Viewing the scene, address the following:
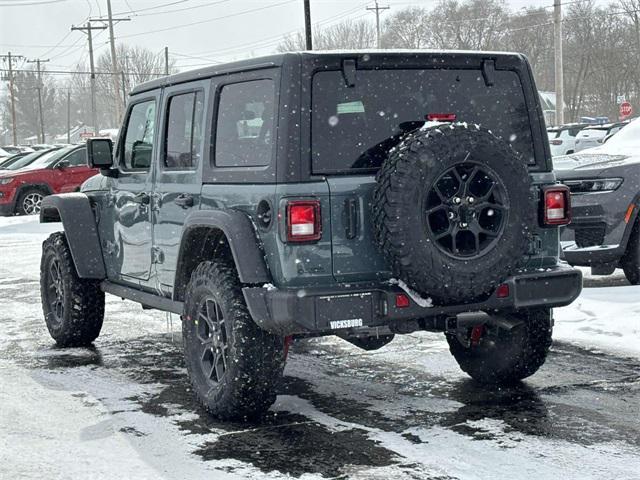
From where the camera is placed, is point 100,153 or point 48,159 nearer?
point 100,153

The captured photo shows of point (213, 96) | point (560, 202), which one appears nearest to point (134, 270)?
point (213, 96)

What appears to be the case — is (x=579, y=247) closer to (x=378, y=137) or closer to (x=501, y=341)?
(x=501, y=341)

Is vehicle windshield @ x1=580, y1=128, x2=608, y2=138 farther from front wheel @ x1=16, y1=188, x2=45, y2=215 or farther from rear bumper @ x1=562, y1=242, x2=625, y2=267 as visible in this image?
rear bumper @ x1=562, y1=242, x2=625, y2=267

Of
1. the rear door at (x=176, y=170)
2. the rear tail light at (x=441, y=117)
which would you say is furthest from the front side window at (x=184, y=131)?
the rear tail light at (x=441, y=117)

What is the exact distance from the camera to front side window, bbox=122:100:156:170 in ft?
21.7

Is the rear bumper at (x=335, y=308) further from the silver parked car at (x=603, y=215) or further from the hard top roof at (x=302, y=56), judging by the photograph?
the silver parked car at (x=603, y=215)

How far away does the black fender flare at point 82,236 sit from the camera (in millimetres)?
7414

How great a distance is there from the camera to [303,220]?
4879 millimetres

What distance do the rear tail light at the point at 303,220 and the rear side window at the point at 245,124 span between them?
1.10 feet

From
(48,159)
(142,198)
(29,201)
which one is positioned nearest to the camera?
(142,198)

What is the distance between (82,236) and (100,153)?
2.37 feet

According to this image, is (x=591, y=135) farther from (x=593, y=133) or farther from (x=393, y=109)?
(x=393, y=109)

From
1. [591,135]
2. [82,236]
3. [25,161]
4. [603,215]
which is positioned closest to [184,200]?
[82,236]

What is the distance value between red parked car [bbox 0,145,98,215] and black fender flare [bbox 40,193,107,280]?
15152 mm
